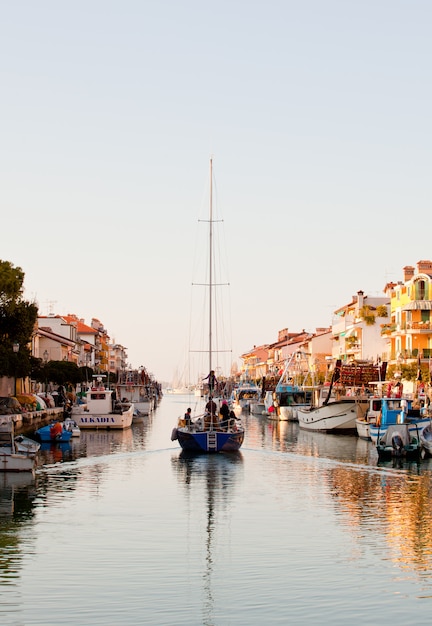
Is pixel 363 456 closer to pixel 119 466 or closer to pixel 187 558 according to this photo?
pixel 119 466

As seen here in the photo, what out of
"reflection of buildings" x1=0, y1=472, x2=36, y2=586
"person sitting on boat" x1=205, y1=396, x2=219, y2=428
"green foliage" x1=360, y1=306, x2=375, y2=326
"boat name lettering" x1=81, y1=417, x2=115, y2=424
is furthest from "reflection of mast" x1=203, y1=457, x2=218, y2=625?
"green foliage" x1=360, y1=306, x2=375, y2=326

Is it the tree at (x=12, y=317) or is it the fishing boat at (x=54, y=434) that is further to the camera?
the tree at (x=12, y=317)

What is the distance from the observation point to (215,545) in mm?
26859

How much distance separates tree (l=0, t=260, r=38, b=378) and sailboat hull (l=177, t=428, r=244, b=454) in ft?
96.0

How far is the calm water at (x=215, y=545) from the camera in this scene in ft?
65.2

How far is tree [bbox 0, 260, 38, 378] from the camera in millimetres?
77125

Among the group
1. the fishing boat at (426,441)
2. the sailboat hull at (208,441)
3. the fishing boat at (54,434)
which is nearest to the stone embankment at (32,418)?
the fishing boat at (54,434)

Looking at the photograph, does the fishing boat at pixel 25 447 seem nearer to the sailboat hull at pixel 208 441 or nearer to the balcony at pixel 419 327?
the sailboat hull at pixel 208 441

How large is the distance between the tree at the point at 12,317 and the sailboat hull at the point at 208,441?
29.3 m

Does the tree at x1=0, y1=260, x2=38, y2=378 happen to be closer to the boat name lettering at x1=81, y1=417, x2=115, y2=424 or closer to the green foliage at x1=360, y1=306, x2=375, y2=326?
the boat name lettering at x1=81, y1=417, x2=115, y2=424

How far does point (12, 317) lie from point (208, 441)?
3127 centimetres

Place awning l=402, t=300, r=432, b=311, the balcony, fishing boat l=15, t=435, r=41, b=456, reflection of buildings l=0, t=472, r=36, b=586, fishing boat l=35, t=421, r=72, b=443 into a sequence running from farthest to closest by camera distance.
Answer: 1. the balcony
2. awning l=402, t=300, r=432, b=311
3. fishing boat l=35, t=421, r=72, b=443
4. fishing boat l=15, t=435, r=41, b=456
5. reflection of buildings l=0, t=472, r=36, b=586

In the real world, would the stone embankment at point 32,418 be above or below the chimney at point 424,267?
below

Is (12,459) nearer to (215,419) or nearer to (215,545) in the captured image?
(215,419)
